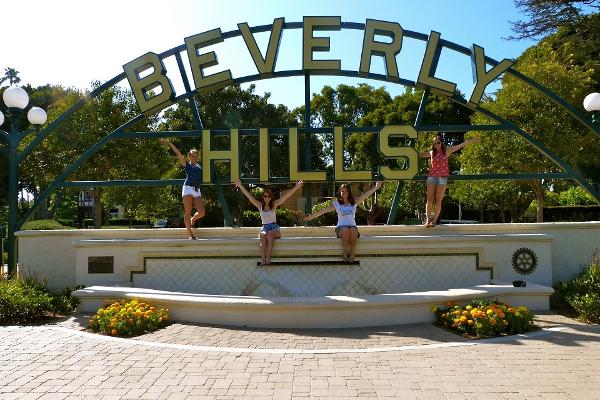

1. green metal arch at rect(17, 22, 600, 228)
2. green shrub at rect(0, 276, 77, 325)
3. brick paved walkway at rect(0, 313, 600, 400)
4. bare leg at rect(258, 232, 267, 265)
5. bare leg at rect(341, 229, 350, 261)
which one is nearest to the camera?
brick paved walkway at rect(0, 313, 600, 400)

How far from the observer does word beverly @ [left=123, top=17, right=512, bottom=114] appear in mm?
10781

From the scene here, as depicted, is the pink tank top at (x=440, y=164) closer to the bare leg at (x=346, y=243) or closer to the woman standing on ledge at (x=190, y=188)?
the bare leg at (x=346, y=243)

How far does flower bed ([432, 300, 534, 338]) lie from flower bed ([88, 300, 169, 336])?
4237mm

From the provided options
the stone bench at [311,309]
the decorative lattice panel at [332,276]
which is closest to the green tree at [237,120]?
the decorative lattice panel at [332,276]

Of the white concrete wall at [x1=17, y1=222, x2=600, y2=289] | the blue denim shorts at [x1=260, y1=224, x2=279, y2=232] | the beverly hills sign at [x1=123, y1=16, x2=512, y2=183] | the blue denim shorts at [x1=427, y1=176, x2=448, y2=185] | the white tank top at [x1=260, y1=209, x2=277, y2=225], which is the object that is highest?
the beverly hills sign at [x1=123, y1=16, x2=512, y2=183]

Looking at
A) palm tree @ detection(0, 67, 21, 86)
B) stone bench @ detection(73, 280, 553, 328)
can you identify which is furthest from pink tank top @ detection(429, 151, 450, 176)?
palm tree @ detection(0, 67, 21, 86)

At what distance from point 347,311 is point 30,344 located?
430 centimetres

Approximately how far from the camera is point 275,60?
10898 millimetres

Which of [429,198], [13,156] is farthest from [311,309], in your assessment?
[13,156]

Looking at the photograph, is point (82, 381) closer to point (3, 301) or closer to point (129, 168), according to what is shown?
point (3, 301)

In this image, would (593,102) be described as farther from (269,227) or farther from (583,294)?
(269,227)

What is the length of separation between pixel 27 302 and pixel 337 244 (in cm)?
525

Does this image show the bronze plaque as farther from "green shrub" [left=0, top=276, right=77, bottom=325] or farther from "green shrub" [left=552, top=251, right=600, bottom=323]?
"green shrub" [left=552, top=251, right=600, bottom=323]

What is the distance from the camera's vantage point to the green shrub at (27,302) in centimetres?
759
